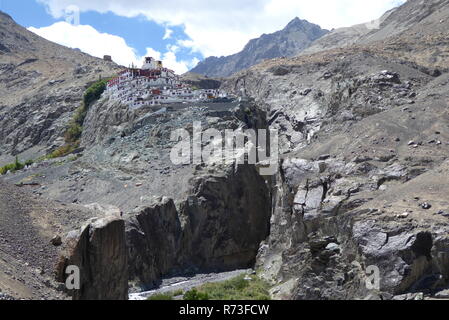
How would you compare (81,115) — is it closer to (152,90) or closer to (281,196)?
(152,90)

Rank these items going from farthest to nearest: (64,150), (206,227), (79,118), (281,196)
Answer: (79,118)
(64,150)
(206,227)
(281,196)

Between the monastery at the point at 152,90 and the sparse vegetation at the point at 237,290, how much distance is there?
34.1 meters

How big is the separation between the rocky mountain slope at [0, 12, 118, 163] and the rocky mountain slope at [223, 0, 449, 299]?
4183 centimetres

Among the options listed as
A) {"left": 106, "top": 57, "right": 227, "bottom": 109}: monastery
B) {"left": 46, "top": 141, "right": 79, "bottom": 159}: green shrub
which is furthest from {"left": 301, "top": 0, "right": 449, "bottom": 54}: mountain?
{"left": 46, "top": 141, "right": 79, "bottom": 159}: green shrub


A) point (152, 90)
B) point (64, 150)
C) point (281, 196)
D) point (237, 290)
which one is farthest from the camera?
point (64, 150)

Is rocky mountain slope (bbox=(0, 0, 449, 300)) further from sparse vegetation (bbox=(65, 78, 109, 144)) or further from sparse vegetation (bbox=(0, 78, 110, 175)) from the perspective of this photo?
sparse vegetation (bbox=(65, 78, 109, 144))

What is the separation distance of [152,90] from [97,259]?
4751cm

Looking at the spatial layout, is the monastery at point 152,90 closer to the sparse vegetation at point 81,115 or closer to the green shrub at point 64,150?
the sparse vegetation at point 81,115

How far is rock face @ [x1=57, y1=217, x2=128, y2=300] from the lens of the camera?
26172mm

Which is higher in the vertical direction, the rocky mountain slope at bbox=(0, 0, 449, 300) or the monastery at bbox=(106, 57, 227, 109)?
the monastery at bbox=(106, 57, 227, 109)

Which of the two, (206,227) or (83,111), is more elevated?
(83,111)

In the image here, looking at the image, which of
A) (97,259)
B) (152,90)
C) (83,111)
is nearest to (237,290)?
(97,259)

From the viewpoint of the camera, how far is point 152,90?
72.8 m
